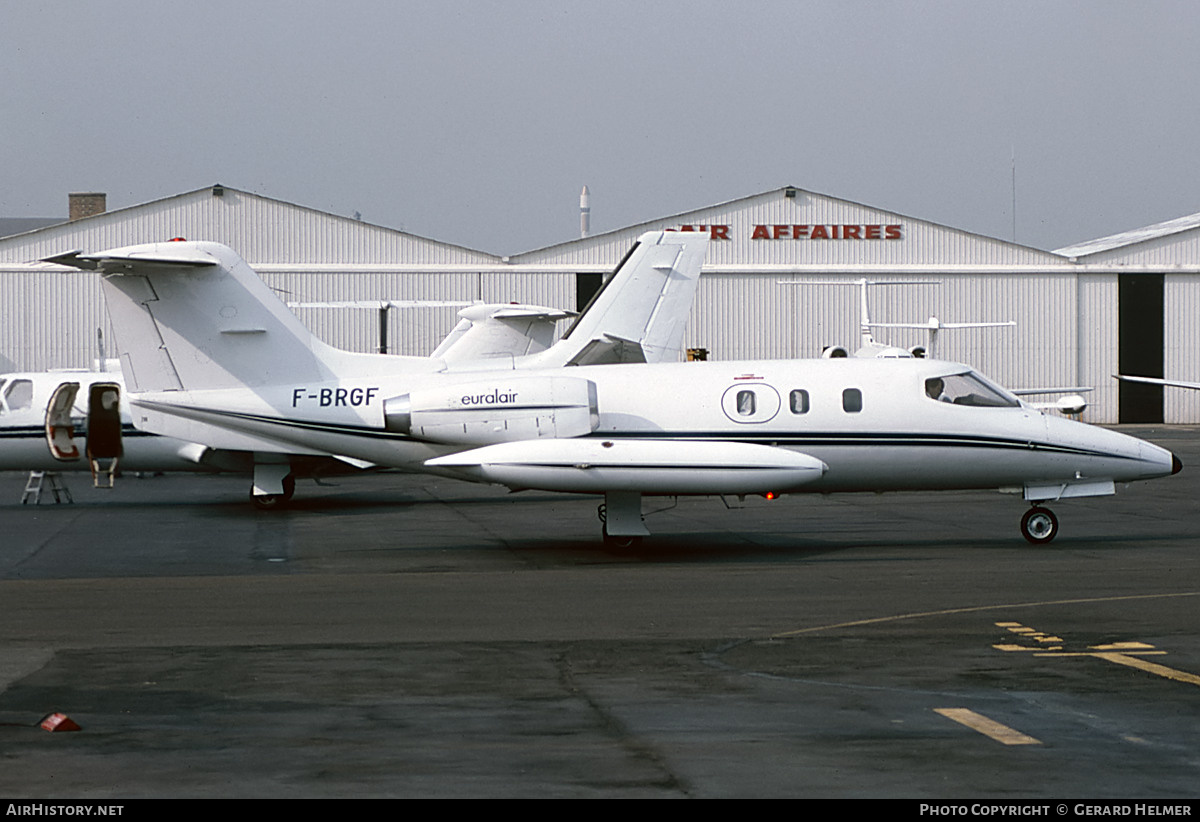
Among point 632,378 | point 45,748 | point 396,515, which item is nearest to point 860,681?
point 45,748

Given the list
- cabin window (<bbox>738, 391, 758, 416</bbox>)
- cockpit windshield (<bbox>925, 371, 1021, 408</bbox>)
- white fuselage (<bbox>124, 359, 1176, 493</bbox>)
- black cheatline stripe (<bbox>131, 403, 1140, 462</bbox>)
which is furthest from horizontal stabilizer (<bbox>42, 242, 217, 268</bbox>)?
cockpit windshield (<bbox>925, 371, 1021, 408</bbox>)

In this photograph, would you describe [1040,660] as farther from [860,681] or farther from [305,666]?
[305,666]

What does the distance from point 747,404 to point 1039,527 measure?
445 cm

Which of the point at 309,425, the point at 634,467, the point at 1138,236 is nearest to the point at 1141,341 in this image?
the point at 1138,236

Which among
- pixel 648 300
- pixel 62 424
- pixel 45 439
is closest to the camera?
pixel 62 424

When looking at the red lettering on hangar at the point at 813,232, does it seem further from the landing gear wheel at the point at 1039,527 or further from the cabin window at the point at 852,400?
the cabin window at the point at 852,400

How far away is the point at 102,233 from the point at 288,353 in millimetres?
37480

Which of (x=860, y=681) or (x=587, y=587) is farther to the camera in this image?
(x=587, y=587)

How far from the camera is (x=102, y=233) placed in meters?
54.7

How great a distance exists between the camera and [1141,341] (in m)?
59.4

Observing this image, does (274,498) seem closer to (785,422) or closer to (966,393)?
(785,422)

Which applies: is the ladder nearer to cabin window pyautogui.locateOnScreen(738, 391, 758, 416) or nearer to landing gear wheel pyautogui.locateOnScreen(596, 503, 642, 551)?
landing gear wheel pyautogui.locateOnScreen(596, 503, 642, 551)

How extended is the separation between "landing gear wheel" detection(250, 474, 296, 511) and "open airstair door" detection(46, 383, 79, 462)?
3.50 meters
